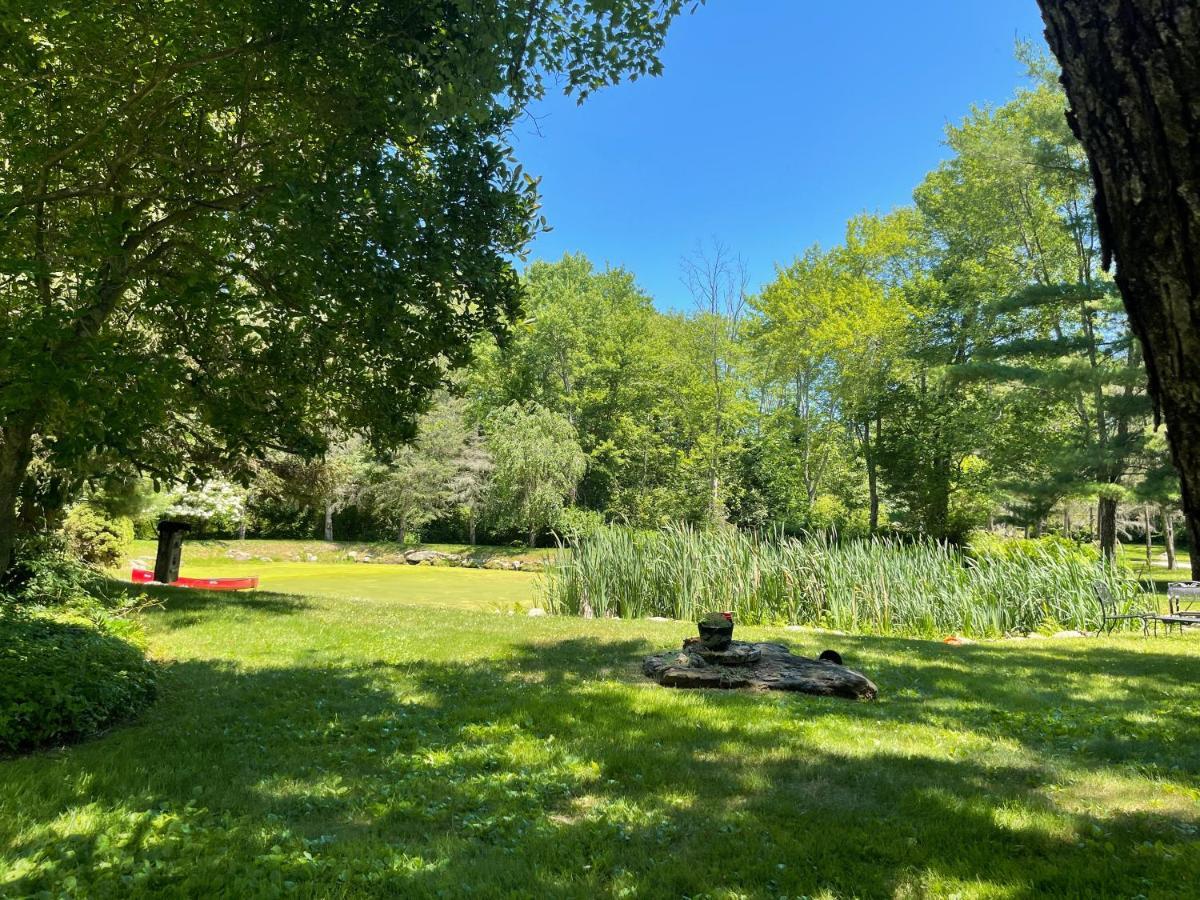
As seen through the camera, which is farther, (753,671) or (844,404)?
(844,404)

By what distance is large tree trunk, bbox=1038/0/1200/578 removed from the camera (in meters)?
1.17

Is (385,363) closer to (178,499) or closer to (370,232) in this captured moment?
(370,232)

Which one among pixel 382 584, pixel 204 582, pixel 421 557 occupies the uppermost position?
pixel 204 582

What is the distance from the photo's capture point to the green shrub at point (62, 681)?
3451mm

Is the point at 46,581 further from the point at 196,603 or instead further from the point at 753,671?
the point at 753,671

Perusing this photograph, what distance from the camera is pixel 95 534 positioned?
33.2ft

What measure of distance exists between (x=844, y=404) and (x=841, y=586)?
1534cm

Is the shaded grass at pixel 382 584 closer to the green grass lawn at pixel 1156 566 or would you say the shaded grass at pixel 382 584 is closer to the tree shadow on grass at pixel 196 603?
the tree shadow on grass at pixel 196 603

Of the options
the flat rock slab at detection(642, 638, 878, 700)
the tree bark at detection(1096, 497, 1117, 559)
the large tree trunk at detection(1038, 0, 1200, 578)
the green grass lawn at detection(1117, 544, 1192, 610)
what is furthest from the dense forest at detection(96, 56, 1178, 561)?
the large tree trunk at detection(1038, 0, 1200, 578)

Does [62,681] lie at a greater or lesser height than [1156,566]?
greater

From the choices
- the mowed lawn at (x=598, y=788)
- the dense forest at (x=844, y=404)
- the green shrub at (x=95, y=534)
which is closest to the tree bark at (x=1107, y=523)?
the dense forest at (x=844, y=404)

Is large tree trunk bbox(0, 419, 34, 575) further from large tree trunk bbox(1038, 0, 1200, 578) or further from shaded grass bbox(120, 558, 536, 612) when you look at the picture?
large tree trunk bbox(1038, 0, 1200, 578)

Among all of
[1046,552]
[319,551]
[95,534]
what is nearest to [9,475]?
[95,534]

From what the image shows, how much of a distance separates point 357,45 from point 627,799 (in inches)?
185
